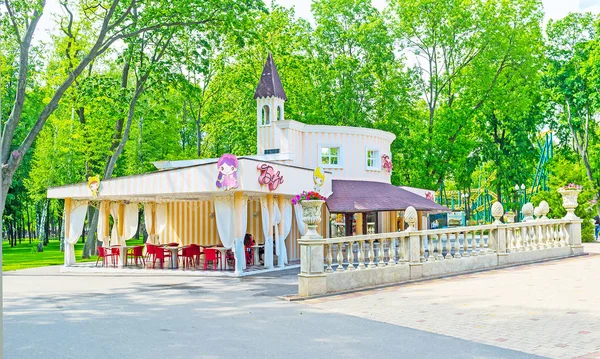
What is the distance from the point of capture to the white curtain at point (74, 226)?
20.5 meters

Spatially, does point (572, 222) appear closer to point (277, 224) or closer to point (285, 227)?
point (285, 227)

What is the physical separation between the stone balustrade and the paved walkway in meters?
0.46

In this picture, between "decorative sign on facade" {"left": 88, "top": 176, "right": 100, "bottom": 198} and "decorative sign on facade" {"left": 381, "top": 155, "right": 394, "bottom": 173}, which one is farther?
"decorative sign on facade" {"left": 381, "top": 155, "right": 394, "bottom": 173}

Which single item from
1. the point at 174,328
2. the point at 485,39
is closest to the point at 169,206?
the point at 174,328

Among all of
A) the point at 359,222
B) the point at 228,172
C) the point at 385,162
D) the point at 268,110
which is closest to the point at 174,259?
the point at 228,172

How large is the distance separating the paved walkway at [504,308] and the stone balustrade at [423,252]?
46cm

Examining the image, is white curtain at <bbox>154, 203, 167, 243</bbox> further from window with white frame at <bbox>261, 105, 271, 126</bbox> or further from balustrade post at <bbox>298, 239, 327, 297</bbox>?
balustrade post at <bbox>298, 239, 327, 297</bbox>

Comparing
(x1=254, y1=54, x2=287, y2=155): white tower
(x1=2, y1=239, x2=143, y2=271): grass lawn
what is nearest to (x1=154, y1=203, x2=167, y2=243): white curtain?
(x1=2, y1=239, x2=143, y2=271): grass lawn

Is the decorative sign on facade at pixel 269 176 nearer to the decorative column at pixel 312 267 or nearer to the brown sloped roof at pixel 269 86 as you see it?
the decorative column at pixel 312 267

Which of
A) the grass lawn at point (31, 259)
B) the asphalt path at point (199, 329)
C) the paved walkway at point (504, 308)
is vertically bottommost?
the grass lawn at point (31, 259)

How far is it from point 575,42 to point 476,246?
31490mm

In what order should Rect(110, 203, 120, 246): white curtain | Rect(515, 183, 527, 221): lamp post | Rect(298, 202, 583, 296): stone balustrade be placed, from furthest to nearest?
Rect(515, 183, 527, 221): lamp post → Rect(110, 203, 120, 246): white curtain → Rect(298, 202, 583, 296): stone balustrade

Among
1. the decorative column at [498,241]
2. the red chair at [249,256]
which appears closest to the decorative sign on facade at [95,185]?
the red chair at [249,256]

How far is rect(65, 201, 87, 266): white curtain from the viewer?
67.4 feet
